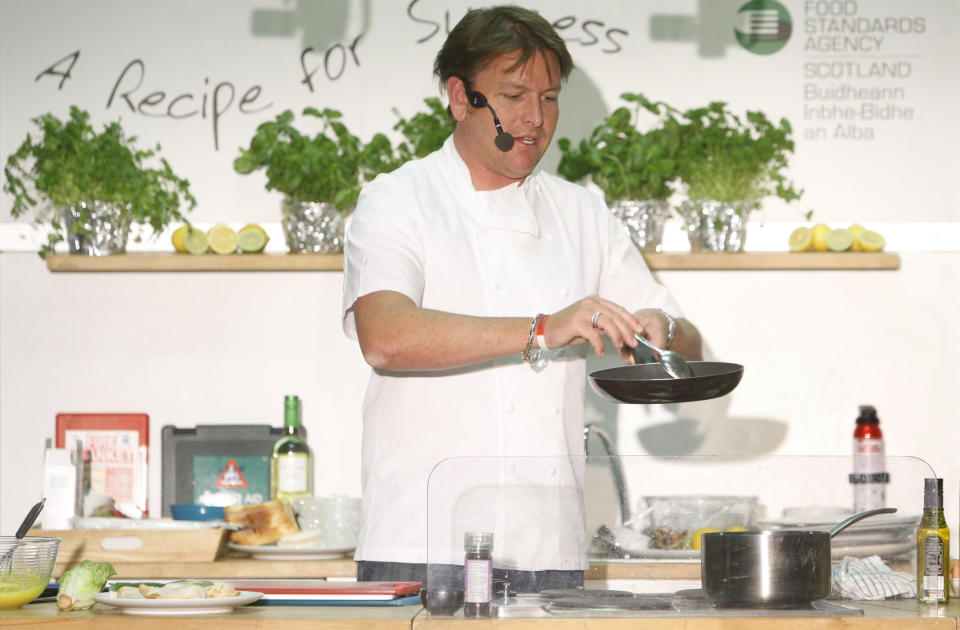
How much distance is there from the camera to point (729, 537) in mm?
1372

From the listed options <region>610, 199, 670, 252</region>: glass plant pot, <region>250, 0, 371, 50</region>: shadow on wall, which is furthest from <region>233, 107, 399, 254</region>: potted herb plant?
<region>610, 199, 670, 252</region>: glass plant pot

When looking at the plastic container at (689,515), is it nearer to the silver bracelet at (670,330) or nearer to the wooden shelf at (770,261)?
the silver bracelet at (670,330)

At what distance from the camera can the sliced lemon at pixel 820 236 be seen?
269 centimetres

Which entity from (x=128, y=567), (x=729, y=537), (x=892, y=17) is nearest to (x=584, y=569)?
(x=729, y=537)

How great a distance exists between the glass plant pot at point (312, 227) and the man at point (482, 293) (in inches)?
26.8

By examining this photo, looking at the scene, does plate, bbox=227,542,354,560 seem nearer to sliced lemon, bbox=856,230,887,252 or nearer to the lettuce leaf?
the lettuce leaf

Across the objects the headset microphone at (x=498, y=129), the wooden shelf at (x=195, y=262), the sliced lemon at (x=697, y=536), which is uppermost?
the headset microphone at (x=498, y=129)

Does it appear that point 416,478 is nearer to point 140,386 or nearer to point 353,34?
point 140,386

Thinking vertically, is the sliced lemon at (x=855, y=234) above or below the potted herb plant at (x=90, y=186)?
below

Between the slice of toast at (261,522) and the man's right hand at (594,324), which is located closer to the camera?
the man's right hand at (594,324)

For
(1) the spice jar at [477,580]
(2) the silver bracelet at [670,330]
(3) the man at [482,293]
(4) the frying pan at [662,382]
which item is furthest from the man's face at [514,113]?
(1) the spice jar at [477,580]

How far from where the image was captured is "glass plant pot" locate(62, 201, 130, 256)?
2666 mm

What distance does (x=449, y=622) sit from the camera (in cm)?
135

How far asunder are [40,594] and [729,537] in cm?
86
